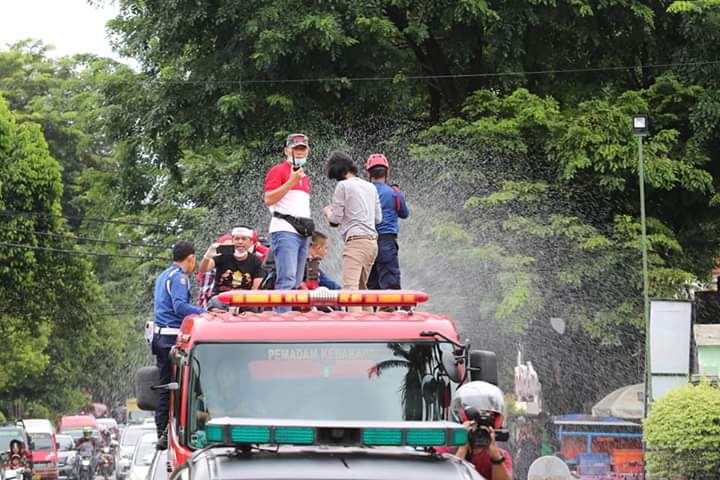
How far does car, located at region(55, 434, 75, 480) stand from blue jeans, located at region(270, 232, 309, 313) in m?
37.3

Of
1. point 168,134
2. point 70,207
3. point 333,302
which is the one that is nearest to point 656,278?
point 168,134

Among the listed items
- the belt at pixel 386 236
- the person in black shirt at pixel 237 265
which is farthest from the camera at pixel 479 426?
the belt at pixel 386 236

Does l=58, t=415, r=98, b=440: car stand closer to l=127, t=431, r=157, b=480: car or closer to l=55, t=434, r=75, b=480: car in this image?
l=55, t=434, r=75, b=480: car

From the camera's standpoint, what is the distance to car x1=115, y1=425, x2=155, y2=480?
32031mm

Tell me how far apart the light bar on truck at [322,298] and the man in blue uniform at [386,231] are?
3197 millimetres

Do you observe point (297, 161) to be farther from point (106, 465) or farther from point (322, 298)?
point (106, 465)

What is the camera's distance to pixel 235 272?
12875mm

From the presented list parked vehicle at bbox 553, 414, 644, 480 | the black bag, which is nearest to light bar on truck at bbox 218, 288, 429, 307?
the black bag

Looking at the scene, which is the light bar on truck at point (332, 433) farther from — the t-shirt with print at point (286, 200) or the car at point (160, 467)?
the t-shirt with print at point (286, 200)

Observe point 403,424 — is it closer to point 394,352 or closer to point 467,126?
point 394,352

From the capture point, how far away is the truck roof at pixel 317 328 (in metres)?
9.46

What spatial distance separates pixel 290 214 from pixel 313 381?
3442mm

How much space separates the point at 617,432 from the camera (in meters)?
31.1

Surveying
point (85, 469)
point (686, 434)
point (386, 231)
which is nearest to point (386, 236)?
point (386, 231)
